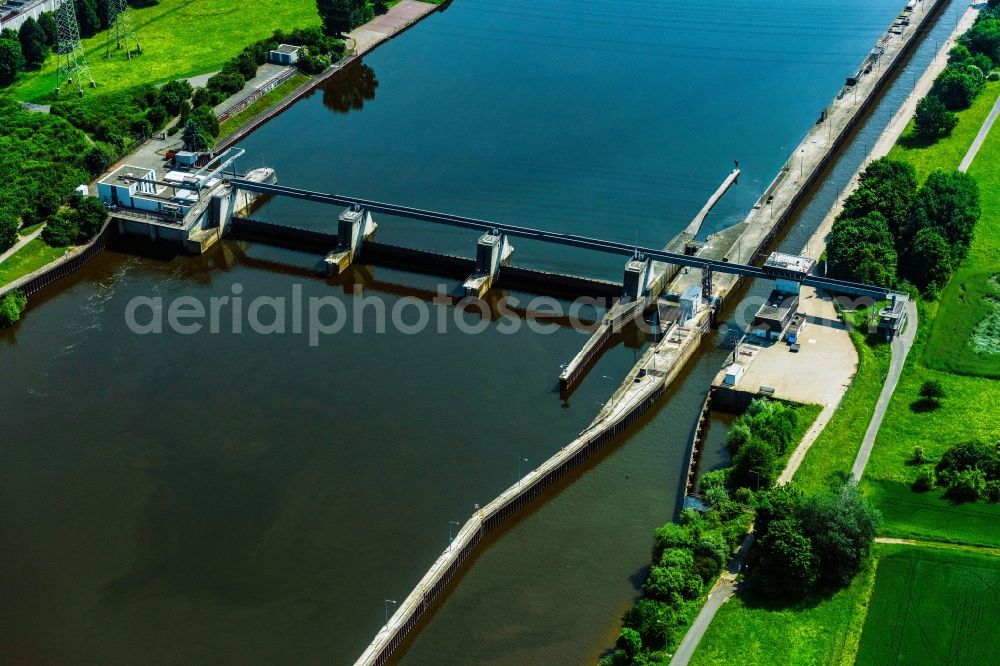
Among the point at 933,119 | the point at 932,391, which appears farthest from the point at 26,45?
the point at 932,391

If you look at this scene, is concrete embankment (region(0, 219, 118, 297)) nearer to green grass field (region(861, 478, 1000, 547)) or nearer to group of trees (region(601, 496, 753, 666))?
group of trees (region(601, 496, 753, 666))

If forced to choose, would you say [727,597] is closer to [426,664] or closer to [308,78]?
[426,664]

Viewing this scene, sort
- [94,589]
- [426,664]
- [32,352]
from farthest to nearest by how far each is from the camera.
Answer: [32,352] < [94,589] < [426,664]

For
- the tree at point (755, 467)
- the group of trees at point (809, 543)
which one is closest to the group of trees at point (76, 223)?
the tree at point (755, 467)

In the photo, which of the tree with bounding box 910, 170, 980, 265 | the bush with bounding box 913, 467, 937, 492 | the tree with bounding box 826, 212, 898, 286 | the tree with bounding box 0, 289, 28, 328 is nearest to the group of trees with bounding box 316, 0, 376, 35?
the tree with bounding box 0, 289, 28, 328

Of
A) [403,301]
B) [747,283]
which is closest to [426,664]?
[403,301]

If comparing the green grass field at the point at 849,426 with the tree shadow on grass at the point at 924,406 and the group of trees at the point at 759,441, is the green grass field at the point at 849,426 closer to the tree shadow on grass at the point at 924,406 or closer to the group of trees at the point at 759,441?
the group of trees at the point at 759,441
